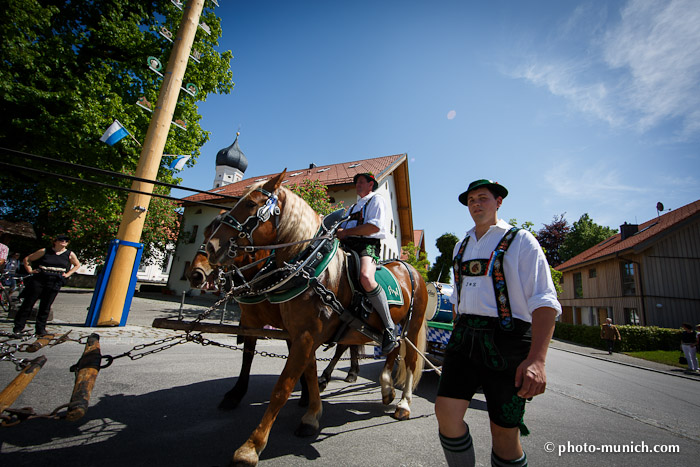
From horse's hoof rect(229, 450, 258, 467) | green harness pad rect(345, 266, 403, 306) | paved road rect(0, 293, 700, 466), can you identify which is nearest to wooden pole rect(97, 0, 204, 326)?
paved road rect(0, 293, 700, 466)

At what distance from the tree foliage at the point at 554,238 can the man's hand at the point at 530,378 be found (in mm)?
42068

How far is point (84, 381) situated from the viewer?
1.93 metres

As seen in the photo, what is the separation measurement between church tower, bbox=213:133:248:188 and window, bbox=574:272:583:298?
3907 cm

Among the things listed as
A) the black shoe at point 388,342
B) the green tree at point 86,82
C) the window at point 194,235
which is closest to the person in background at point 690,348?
the black shoe at point 388,342

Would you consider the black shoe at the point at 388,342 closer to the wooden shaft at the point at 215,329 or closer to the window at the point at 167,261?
the wooden shaft at the point at 215,329

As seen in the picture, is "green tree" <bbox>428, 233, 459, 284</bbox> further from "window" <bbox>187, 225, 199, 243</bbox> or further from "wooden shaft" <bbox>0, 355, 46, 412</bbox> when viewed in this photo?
"wooden shaft" <bbox>0, 355, 46, 412</bbox>

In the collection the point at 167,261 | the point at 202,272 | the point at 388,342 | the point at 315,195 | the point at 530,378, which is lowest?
the point at 388,342

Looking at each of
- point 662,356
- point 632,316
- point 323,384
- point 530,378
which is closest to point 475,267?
point 530,378

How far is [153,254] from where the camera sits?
2559cm

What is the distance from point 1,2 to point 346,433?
13300 mm

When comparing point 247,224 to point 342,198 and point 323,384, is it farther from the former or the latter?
point 342,198

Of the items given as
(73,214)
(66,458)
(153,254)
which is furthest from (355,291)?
(153,254)

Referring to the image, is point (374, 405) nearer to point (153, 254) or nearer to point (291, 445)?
point (291, 445)

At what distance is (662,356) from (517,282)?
19.1m
